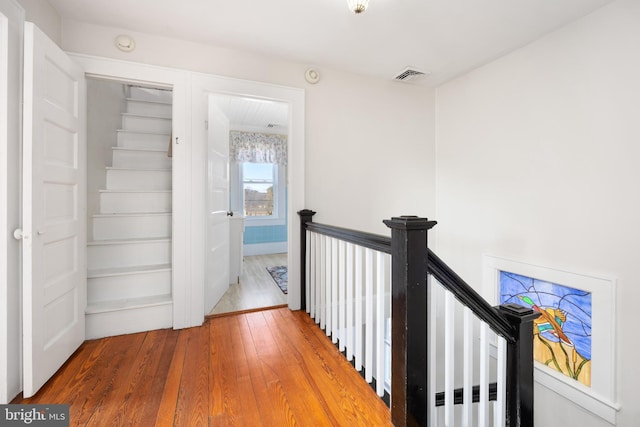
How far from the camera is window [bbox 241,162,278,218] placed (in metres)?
5.58

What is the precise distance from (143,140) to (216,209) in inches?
47.0

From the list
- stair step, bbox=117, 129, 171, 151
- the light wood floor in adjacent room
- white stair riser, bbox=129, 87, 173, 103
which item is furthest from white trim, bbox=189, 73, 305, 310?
white stair riser, bbox=129, 87, 173, 103

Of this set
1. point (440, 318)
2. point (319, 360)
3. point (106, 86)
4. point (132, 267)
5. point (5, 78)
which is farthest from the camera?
point (440, 318)

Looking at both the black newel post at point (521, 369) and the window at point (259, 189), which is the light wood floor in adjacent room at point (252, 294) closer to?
the window at point (259, 189)

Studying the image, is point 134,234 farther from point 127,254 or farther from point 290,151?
point 290,151

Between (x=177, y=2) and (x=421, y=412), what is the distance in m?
2.75

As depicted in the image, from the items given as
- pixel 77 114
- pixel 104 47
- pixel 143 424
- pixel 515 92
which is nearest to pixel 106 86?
pixel 104 47

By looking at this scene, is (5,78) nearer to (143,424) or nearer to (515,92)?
(143,424)

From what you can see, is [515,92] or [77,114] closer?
[77,114]

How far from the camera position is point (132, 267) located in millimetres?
2490

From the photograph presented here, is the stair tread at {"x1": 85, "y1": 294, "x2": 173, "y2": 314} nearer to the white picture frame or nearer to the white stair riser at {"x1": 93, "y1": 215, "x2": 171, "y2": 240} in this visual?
the white stair riser at {"x1": 93, "y1": 215, "x2": 171, "y2": 240}

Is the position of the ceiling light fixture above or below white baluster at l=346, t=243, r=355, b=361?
above

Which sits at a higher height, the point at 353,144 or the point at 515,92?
the point at 515,92

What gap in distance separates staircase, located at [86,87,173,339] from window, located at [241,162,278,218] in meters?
2.40
